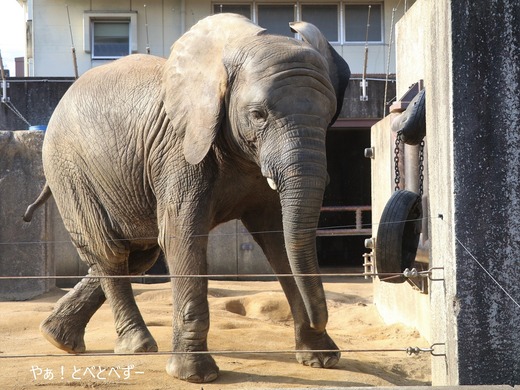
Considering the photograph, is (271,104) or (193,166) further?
(193,166)

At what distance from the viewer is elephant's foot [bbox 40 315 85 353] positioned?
8.38m

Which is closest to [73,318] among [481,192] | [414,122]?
[414,122]

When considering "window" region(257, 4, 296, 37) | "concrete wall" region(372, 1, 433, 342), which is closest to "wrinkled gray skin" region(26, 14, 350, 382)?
"concrete wall" region(372, 1, 433, 342)

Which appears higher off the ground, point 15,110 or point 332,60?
point 15,110

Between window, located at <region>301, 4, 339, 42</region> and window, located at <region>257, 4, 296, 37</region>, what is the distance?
426 mm

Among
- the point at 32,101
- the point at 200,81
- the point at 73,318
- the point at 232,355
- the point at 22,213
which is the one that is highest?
the point at 32,101

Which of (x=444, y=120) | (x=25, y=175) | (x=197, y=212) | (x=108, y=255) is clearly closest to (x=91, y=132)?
(x=108, y=255)

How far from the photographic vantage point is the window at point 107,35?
23672 mm

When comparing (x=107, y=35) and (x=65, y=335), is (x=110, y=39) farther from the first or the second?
(x=65, y=335)

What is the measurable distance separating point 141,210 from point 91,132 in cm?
77

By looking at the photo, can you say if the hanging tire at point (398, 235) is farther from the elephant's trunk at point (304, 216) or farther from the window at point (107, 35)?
the window at point (107, 35)

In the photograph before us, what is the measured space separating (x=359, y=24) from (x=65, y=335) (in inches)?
680

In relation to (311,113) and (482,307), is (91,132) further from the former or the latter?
(482,307)

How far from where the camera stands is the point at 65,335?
330 inches
